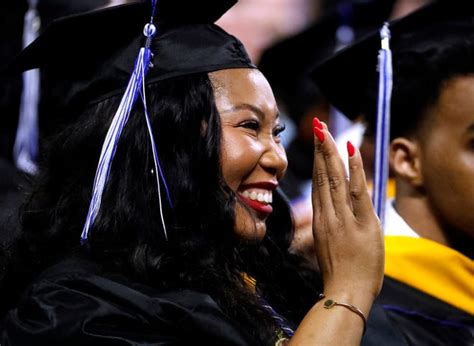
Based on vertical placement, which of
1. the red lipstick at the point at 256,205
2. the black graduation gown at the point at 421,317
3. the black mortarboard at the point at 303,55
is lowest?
the black graduation gown at the point at 421,317

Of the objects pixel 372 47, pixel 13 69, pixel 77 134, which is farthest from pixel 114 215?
pixel 372 47

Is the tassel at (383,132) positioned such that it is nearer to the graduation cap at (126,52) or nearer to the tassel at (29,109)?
the graduation cap at (126,52)

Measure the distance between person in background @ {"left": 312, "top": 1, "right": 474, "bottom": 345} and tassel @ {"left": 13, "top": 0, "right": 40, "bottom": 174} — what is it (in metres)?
1.08

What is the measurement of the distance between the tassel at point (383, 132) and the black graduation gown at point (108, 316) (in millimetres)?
688

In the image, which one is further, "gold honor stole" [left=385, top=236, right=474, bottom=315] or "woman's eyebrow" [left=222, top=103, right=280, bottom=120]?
"gold honor stole" [left=385, top=236, right=474, bottom=315]

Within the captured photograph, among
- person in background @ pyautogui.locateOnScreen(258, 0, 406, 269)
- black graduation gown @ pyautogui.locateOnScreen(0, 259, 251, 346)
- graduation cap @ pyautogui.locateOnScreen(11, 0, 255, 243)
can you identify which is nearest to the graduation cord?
graduation cap @ pyautogui.locateOnScreen(11, 0, 255, 243)

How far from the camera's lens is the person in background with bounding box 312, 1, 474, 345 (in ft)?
7.21

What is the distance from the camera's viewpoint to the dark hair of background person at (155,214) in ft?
5.99

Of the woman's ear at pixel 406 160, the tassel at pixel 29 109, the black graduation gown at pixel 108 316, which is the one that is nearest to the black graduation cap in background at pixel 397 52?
the woman's ear at pixel 406 160

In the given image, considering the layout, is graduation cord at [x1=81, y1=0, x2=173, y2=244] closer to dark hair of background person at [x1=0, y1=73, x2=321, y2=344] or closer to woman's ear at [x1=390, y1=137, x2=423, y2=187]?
dark hair of background person at [x1=0, y1=73, x2=321, y2=344]

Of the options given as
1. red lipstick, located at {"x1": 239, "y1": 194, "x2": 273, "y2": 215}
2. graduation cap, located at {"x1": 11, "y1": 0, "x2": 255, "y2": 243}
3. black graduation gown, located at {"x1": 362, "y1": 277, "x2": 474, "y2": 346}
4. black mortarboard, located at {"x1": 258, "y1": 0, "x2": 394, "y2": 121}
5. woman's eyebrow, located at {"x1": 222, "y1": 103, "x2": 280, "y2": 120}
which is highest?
graduation cap, located at {"x1": 11, "y1": 0, "x2": 255, "y2": 243}

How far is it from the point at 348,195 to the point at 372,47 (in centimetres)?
70

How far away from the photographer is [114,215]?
1.87 metres

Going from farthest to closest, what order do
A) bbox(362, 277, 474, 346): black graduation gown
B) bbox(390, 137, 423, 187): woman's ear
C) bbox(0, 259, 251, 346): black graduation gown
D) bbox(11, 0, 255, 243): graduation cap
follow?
bbox(390, 137, 423, 187): woman's ear < bbox(362, 277, 474, 346): black graduation gown < bbox(11, 0, 255, 243): graduation cap < bbox(0, 259, 251, 346): black graduation gown
